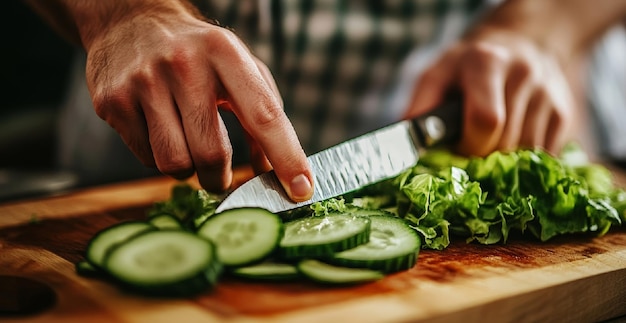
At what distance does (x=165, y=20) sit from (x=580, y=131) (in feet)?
9.54

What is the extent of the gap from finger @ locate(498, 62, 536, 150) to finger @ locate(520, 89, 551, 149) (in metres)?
0.03

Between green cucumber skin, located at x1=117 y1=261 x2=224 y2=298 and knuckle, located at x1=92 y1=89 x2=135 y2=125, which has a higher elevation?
knuckle, located at x1=92 y1=89 x2=135 y2=125

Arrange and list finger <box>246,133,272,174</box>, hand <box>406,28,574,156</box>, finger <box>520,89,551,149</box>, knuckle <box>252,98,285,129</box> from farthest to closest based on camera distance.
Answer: finger <box>520,89,551,149</box>
hand <box>406,28,574,156</box>
finger <box>246,133,272,174</box>
knuckle <box>252,98,285,129</box>

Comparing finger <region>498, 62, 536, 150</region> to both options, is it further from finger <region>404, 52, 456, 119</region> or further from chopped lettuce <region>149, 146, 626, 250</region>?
chopped lettuce <region>149, 146, 626, 250</region>

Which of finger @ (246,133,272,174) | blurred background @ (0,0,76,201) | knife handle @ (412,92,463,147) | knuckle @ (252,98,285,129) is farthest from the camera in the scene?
blurred background @ (0,0,76,201)

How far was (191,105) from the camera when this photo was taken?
178 cm

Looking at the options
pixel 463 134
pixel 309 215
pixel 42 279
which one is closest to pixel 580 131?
pixel 463 134

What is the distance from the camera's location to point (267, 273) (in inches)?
63.2

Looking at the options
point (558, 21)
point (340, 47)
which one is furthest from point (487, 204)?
point (558, 21)

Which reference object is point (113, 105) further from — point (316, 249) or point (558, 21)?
point (558, 21)

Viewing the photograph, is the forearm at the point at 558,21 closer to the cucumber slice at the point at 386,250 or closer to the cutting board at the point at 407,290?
the cutting board at the point at 407,290

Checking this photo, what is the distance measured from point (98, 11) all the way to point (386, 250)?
3.76 ft

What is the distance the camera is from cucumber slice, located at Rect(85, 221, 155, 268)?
1.62 metres

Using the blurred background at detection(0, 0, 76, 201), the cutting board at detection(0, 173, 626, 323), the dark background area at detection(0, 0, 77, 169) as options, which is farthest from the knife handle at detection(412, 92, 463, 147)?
the dark background area at detection(0, 0, 77, 169)
